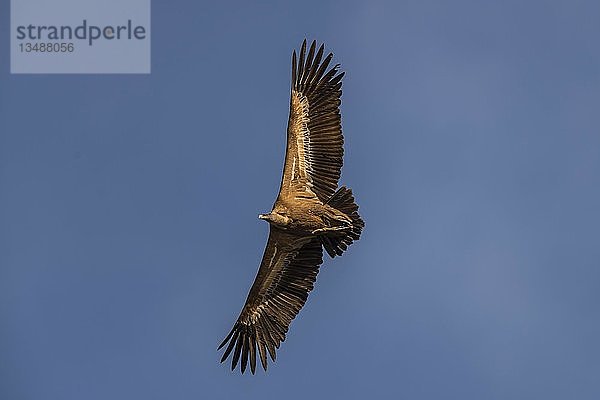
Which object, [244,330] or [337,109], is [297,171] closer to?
[337,109]

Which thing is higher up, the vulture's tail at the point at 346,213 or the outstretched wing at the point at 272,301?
the vulture's tail at the point at 346,213

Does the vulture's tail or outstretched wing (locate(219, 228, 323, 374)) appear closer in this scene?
the vulture's tail

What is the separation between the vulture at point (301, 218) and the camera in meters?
26.1

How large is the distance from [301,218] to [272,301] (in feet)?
8.04

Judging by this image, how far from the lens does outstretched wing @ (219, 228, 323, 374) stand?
27.3 m

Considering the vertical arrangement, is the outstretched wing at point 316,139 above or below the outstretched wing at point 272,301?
above

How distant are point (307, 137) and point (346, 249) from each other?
2.53 m

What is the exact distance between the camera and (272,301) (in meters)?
27.6

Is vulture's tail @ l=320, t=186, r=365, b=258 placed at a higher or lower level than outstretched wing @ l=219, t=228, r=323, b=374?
higher

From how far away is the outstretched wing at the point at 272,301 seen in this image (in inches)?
1076

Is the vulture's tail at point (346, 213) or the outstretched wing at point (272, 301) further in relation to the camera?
the outstretched wing at point (272, 301)

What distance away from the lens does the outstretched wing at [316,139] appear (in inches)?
1056

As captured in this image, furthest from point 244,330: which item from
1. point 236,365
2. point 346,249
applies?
point 346,249

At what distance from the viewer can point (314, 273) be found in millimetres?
27609
